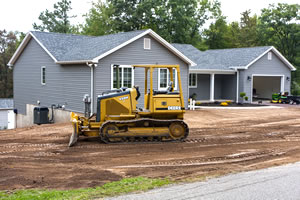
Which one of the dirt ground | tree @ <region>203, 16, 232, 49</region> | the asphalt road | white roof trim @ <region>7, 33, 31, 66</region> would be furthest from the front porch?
tree @ <region>203, 16, 232, 49</region>

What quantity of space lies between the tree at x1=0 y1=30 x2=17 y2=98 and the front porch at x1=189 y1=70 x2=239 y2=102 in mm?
29614

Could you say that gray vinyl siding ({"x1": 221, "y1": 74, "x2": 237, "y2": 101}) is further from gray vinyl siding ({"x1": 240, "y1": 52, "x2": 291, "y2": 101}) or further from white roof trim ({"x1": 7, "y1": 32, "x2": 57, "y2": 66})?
white roof trim ({"x1": 7, "y1": 32, "x2": 57, "y2": 66})

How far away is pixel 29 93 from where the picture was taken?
85.7 ft

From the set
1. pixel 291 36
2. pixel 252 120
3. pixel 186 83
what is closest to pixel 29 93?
pixel 186 83

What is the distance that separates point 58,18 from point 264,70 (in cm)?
3536

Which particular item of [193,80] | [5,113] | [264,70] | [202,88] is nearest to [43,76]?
[193,80]

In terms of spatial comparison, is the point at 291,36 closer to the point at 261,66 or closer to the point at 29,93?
the point at 261,66

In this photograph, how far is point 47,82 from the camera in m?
24.0

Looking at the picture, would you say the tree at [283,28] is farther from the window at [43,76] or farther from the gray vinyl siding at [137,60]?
the window at [43,76]

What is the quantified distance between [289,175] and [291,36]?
33.3 metres

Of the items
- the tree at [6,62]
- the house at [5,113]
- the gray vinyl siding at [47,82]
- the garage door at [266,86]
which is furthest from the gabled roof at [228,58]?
the tree at [6,62]

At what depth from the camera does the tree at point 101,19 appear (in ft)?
148

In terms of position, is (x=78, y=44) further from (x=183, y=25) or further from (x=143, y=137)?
(x=183, y=25)

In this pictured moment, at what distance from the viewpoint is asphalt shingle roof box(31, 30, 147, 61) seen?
20797 mm
